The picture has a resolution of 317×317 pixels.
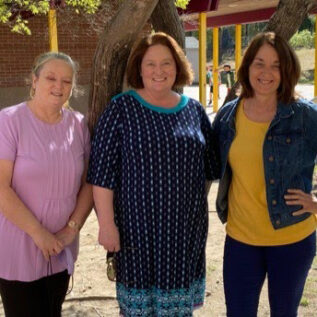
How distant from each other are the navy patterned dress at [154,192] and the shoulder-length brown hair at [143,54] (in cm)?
13

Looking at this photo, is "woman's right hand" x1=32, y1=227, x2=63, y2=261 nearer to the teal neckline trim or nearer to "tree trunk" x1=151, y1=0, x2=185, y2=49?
the teal neckline trim

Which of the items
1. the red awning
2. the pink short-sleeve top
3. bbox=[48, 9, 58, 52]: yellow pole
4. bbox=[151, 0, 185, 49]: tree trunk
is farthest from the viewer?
the red awning

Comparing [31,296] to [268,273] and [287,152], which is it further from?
[287,152]

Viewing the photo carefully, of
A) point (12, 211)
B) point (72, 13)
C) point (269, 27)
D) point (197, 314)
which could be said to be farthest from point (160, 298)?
point (72, 13)

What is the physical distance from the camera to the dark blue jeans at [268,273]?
245 centimetres

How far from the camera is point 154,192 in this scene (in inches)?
91.4

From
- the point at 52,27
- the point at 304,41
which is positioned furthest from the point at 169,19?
the point at 304,41

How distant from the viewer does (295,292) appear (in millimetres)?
2492

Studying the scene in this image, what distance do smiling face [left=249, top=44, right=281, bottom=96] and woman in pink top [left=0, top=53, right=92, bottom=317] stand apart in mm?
912

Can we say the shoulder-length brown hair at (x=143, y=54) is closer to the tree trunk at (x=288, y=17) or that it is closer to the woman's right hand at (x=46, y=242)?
the tree trunk at (x=288, y=17)

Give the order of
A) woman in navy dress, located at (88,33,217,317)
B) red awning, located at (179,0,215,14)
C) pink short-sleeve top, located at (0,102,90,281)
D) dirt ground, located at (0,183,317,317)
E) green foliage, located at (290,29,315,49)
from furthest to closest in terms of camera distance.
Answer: green foliage, located at (290,29,315,49) → red awning, located at (179,0,215,14) → dirt ground, located at (0,183,317,317) → woman in navy dress, located at (88,33,217,317) → pink short-sleeve top, located at (0,102,90,281)

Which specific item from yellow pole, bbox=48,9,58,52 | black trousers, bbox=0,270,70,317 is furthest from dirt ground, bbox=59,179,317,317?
yellow pole, bbox=48,9,58,52

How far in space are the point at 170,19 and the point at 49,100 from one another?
1.21m

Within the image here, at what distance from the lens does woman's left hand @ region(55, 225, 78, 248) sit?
2352 millimetres
